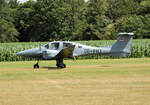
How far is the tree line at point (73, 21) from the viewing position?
76.4 metres

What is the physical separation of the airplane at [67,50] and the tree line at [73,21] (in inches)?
1735

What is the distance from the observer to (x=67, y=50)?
25.9m

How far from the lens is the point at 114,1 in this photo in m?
92.9

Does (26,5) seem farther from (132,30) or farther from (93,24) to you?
(132,30)


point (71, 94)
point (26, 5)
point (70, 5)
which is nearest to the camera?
point (71, 94)

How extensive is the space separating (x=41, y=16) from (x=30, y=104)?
69.8 metres

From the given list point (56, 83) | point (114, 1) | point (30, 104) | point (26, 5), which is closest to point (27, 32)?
point (26, 5)

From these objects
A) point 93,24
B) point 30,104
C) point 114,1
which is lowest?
point 30,104

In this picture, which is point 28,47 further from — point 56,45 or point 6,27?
point 6,27

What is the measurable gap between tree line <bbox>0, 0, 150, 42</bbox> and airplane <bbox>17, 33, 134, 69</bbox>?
4408cm

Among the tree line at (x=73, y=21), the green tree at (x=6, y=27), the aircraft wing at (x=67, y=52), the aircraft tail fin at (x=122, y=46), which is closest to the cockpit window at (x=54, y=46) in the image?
the aircraft wing at (x=67, y=52)

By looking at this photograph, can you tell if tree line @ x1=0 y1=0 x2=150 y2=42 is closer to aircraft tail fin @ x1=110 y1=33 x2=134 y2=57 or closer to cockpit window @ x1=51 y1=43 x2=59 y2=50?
aircraft tail fin @ x1=110 y1=33 x2=134 y2=57

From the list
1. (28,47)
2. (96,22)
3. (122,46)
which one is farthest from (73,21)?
(122,46)

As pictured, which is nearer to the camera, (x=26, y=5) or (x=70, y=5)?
(x=70, y=5)
